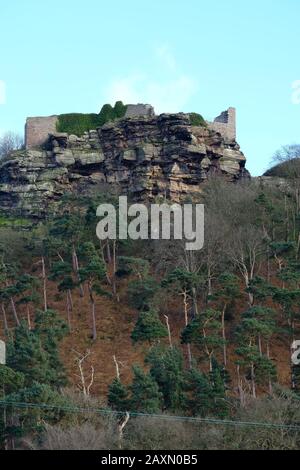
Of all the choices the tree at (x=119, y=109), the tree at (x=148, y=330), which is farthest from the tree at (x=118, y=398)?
the tree at (x=119, y=109)

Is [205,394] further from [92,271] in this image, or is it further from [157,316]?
[92,271]

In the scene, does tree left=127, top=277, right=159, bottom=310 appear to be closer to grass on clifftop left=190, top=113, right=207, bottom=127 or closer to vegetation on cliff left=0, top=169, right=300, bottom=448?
vegetation on cliff left=0, top=169, right=300, bottom=448

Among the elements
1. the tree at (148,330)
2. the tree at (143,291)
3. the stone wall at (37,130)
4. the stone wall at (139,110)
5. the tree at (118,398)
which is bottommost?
the tree at (118,398)

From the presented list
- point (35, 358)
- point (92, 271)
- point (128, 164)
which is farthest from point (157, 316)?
point (128, 164)

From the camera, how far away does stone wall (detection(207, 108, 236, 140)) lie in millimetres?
62688

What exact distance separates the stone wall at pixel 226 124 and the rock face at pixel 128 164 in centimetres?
115

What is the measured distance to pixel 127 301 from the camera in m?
42.8

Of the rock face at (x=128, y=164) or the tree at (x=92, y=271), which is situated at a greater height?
the rock face at (x=128, y=164)

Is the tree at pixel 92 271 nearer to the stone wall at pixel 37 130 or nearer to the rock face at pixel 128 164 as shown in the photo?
the rock face at pixel 128 164

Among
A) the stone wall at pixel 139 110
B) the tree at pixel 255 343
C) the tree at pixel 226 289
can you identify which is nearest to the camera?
the tree at pixel 255 343

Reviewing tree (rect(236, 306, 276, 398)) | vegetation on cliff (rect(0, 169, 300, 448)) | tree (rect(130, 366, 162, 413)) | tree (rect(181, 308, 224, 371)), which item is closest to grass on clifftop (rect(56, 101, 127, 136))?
vegetation on cliff (rect(0, 169, 300, 448))

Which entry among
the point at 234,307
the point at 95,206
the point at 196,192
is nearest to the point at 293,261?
the point at 234,307

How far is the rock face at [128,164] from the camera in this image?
58125mm

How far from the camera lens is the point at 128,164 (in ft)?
196
